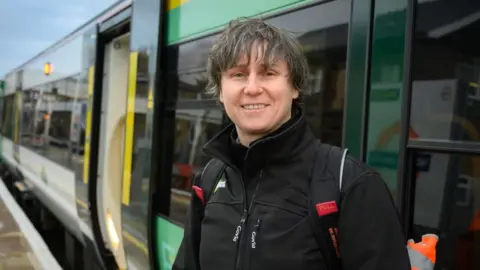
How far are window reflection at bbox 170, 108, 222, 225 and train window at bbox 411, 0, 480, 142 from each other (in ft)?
4.48

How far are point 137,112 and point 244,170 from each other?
2339 mm

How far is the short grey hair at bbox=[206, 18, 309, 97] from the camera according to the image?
1228 millimetres

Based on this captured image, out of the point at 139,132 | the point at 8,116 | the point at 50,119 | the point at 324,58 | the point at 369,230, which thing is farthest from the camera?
→ the point at 8,116

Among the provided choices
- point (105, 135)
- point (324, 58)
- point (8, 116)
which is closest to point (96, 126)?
point (105, 135)

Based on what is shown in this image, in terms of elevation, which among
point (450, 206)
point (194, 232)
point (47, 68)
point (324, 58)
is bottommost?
point (194, 232)

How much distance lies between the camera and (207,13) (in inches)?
110

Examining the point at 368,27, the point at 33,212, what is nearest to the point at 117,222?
the point at 368,27

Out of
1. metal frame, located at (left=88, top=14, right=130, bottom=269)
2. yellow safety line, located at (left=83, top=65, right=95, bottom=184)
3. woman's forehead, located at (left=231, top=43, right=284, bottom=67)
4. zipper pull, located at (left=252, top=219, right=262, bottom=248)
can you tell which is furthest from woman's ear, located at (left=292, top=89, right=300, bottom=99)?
yellow safety line, located at (left=83, top=65, right=95, bottom=184)

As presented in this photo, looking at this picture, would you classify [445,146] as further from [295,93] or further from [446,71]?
[295,93]

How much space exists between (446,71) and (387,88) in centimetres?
20

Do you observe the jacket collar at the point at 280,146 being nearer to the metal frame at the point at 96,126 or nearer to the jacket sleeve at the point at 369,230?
the jacket sleeve at the point at 369,230

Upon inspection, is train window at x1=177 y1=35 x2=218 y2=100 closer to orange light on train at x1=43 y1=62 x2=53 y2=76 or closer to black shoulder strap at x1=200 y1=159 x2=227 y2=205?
black shoulder strap at x1=200 y1=159 x2=227 y2=205

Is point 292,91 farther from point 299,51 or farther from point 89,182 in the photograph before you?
point 89,182

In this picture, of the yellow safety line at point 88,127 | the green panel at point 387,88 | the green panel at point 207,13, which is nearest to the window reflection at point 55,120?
the yellow safety line at point 88,127
